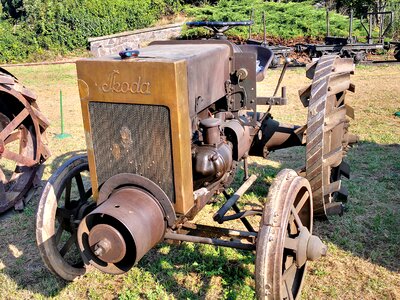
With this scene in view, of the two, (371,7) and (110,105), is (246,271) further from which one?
(371,7)

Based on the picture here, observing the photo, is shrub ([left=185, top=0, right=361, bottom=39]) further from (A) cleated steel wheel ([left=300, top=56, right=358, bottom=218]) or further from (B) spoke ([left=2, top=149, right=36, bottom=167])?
(A) cleated steel wheel ([left=300, top=56, right=358, bottom=218])

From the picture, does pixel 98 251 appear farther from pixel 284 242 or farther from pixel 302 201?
pixel 302 201

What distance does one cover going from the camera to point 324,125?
10.2 feet

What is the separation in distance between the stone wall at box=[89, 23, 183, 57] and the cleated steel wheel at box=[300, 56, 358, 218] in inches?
459

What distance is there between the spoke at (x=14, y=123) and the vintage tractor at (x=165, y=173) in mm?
1411

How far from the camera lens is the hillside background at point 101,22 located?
15359 mm

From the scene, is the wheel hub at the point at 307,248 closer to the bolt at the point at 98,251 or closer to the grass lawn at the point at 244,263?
the grass lawn at the point at 244,263

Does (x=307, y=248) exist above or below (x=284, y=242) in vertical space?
below

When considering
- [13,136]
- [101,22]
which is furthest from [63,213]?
[101,22]

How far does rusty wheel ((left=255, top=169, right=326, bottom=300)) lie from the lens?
7.55 ft

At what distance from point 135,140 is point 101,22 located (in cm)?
1476

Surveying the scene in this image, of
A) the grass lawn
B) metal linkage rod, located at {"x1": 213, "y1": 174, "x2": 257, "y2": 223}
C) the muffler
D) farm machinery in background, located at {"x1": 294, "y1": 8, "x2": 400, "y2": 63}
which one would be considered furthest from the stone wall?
the muffler

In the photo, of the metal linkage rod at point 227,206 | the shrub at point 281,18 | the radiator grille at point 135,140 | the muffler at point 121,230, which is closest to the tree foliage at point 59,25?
the shrub at point 281,18

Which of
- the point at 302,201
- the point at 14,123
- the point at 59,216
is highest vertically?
the point at 14,123
